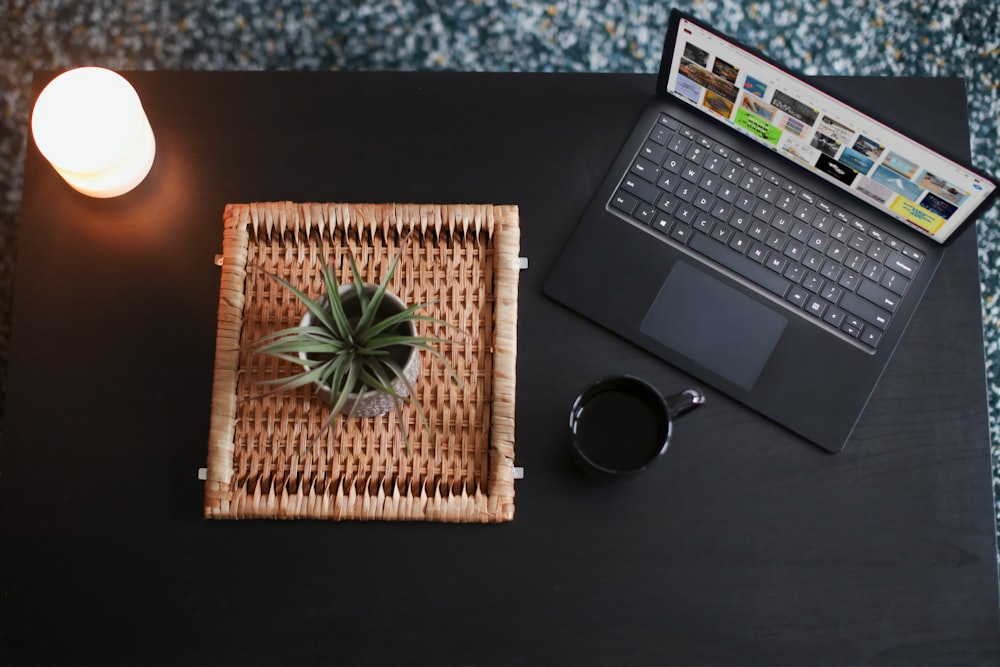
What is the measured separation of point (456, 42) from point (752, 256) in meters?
0.70

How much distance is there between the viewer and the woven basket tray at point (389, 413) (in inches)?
32.1

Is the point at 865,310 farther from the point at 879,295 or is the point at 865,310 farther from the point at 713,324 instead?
the point at 713,324

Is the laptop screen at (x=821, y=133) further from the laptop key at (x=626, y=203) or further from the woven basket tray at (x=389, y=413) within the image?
the woven basket tray at (x=389, y=413)

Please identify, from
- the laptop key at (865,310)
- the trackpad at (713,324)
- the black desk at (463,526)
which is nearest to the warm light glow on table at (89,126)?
the black desk at (463,526)

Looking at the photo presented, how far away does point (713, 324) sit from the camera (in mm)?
883

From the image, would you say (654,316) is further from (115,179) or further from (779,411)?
(115,179)

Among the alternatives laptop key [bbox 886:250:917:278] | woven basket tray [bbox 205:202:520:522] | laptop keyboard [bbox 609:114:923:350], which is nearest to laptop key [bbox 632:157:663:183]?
laptop keyboard [bbox 609:114:923:350]

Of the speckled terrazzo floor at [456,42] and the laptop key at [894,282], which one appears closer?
the laptop key at [894,282]

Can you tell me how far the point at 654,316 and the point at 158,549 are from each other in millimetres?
556

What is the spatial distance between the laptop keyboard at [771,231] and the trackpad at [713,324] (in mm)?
28

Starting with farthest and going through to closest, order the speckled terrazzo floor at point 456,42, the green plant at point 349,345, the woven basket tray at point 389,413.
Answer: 1. the speckled terrazzo floor at point 456,42
2. the woven basket tray at point 389,413
3. the green plant at point 349,345

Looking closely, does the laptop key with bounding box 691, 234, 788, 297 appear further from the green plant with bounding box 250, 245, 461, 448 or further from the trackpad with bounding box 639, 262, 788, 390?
the green plant with bounding box 250, 245, 461, 448

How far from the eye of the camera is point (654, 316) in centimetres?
88

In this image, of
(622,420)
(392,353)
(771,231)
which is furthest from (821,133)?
(392,353)
